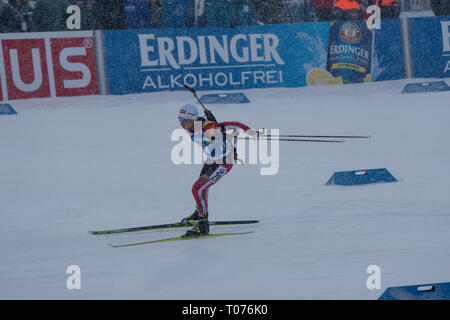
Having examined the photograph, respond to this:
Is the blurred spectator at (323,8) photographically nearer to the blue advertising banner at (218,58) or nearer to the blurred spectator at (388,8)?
the blue advertising banner at (218,58)

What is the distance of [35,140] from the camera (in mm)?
10625

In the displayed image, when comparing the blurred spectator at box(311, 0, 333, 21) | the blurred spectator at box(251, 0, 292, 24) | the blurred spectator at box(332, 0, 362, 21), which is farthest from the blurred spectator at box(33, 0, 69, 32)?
the blurred spectator at box(332, 0, 362, 21)

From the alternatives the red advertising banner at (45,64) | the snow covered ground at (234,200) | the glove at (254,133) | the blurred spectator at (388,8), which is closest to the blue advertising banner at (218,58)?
the snow covered ground at (234,200)

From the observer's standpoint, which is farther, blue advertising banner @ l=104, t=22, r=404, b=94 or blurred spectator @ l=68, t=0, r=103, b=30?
blue advertising banner @ l=104, t=22, r=404, b=94

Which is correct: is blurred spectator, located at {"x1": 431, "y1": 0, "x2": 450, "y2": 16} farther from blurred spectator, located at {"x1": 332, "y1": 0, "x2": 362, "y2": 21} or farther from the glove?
the glove

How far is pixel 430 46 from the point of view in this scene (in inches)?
590

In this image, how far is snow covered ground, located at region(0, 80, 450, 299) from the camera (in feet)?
17.1

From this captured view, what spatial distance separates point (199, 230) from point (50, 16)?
8235 mm

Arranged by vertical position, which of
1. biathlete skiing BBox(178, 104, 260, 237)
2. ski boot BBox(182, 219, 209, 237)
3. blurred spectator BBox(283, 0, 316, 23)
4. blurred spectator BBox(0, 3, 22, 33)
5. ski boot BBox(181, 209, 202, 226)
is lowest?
ski boot BBox(182, 219, 209, 237)

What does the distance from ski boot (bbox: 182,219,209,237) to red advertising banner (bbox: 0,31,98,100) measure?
775cm

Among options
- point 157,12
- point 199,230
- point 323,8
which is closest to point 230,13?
point 157,12

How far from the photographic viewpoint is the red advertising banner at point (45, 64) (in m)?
13.1

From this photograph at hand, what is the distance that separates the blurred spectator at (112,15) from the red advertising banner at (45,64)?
1.47 feet

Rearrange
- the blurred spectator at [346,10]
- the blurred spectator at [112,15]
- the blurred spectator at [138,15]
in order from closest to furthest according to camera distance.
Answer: the blurred spectator at [112,15] → the blurred spectator at [138,15] → the blurred spectator at [346,10]
